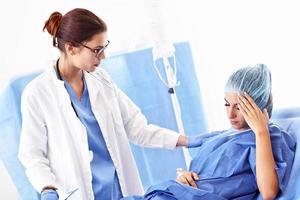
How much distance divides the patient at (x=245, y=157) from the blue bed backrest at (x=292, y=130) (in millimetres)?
22

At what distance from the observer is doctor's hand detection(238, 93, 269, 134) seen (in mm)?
1302

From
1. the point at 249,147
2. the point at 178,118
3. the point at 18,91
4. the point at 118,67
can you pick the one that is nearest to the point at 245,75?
the point at 249,147

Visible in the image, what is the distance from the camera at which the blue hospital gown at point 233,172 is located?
1288mm

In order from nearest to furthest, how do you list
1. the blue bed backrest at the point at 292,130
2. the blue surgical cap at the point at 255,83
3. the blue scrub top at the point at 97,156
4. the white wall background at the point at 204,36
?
the blue bed backrest at the point at 292,130
the blue surgical cap at the point at 255,83
the blue scrub top at the point at 97,156
the white wall background at the point at 204,36

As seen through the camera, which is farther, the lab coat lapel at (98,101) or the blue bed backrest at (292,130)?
the lab coat lapel at (98,101)

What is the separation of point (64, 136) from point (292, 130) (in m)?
0.85

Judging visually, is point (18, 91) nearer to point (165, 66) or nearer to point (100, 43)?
point (100, 43)

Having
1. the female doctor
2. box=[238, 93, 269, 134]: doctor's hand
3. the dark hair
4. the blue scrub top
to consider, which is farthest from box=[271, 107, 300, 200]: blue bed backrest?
the dark hair

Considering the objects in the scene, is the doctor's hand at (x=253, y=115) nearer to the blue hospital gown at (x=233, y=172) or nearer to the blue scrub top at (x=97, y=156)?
the blue hospital gown at (x=233, y=172)

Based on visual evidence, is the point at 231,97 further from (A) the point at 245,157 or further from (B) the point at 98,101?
(B) the point at 98,101

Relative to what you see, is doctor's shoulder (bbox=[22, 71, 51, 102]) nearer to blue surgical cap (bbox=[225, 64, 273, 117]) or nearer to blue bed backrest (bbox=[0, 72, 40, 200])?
blue bed backrest (bbox=[0, 72, 40, 200])

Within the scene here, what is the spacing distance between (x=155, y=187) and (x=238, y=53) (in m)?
1.01

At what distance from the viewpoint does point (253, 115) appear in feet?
4.35

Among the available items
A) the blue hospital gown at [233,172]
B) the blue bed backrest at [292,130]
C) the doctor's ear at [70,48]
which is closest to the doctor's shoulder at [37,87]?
the doctor's ear at [70,48]
